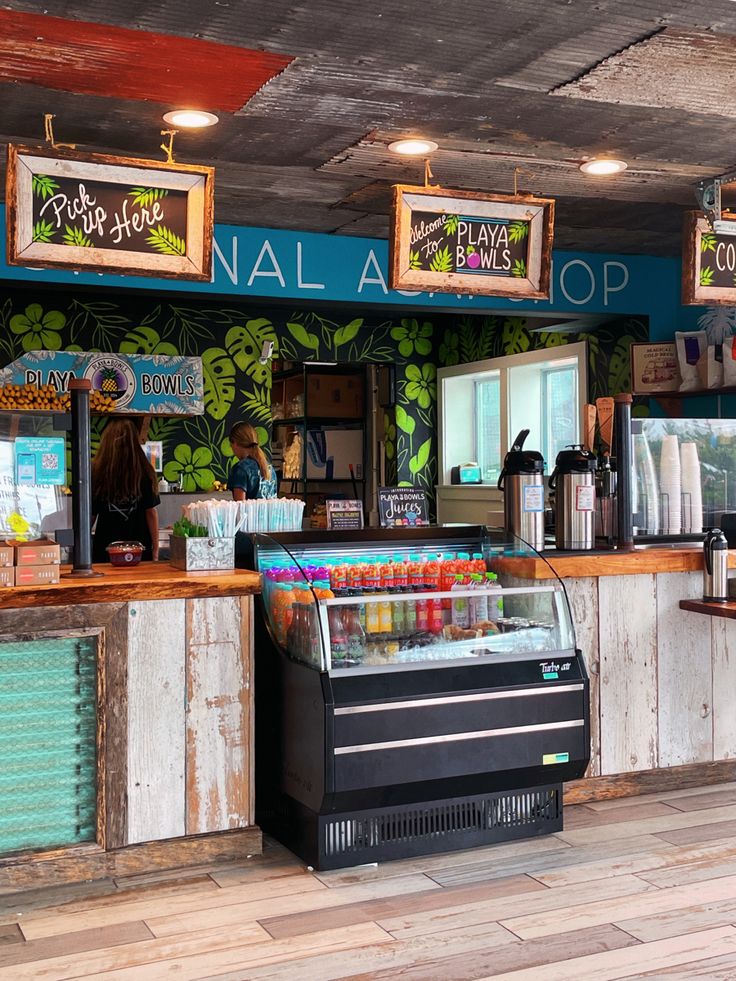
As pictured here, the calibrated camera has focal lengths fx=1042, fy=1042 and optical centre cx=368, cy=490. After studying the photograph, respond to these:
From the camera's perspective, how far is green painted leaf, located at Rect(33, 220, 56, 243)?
376 centimetres

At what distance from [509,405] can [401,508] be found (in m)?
4.00

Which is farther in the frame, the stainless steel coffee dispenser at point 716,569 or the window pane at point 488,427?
the window pane at point 488,427

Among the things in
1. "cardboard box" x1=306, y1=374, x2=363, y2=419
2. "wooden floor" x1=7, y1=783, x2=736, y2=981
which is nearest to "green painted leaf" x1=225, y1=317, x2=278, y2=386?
"cardboard box" x1=306, y1=374, x2=363, y2=419

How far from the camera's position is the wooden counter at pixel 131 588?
3.27 m

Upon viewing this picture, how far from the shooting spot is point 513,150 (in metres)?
4.49

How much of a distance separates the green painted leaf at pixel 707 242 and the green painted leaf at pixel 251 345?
4.23 meters

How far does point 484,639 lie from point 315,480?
583cm

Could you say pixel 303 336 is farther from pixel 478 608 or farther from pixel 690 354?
pixel 478 608

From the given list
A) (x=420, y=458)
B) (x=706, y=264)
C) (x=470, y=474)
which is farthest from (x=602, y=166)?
(x=420, y=458)

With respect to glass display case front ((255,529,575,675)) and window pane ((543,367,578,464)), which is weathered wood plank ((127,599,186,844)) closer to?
glass display case front ((255,529,575,675))

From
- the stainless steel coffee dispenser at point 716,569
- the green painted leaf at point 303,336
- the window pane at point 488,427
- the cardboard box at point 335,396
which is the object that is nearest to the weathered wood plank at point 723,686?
the stainless steel coffee dispenser at point 716,569

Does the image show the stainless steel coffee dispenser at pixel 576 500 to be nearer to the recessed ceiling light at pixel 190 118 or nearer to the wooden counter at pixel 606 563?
the wooden counter at pixel 606 563

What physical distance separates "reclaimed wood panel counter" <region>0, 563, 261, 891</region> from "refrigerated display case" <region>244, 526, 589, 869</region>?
189 millimetres

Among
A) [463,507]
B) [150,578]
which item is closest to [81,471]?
[150,578]
